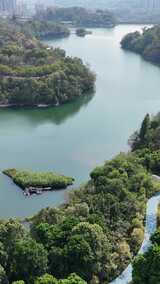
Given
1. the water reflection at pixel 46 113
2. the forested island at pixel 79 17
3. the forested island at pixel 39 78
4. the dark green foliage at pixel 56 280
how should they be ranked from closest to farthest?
the dark green foliage at pixel 56 280
the water reflection at pixel 46 113
the forested island at pixel 39 78
the forested island at pixel 79 17

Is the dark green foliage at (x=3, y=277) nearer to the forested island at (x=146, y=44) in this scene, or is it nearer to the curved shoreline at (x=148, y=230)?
the curved shoreline at (x=148, y=230)

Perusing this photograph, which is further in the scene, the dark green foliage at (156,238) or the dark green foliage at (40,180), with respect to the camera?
the dark green foliage at (40,180)

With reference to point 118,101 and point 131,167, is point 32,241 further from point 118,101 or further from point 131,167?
point 118,101

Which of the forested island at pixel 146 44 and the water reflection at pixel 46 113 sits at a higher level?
the forested island at pixel 146 44

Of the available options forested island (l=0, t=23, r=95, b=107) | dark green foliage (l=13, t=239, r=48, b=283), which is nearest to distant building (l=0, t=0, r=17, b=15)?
forested island (l=0, t=23, r=95, b=107)

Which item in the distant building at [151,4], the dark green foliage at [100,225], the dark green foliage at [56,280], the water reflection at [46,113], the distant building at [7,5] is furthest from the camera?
the distant building at [151,4]

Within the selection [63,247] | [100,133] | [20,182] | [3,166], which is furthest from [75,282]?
[100,133]

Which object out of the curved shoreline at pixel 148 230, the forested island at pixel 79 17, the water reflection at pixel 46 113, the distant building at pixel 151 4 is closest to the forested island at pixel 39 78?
the water reflection at pixel 46 113

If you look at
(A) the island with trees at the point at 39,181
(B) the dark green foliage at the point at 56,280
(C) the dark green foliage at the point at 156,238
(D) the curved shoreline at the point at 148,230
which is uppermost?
(C) the dark green foliage at the point at 156,238
